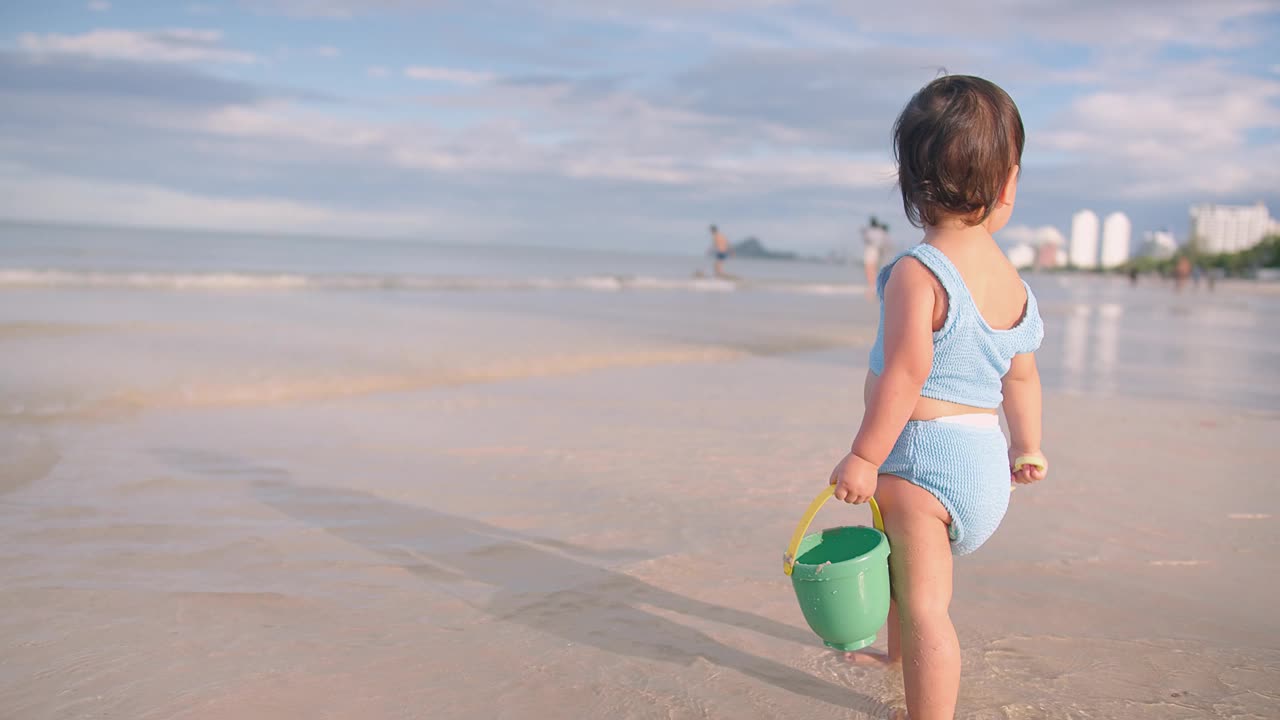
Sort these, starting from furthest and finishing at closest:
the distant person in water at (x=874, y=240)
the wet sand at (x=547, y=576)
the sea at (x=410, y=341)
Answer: the distant person in water at (x=874, y=240)
the sea at (x=410, y=341)
the wet sand at (x=547, y=576)

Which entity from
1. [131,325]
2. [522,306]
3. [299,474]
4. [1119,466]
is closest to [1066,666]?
[1119,466]

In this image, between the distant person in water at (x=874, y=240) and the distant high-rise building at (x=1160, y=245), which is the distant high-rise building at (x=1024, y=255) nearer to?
the distant high-rise building at (x=1160, y=245)

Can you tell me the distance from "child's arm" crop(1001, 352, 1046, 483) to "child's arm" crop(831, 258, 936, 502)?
416 mm

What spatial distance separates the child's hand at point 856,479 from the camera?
6.33 feet

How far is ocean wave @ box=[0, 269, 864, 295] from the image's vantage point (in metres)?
17.1

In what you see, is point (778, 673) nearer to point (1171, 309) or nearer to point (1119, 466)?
point (1119, 466)

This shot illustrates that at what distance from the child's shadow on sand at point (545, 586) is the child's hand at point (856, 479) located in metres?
0.57

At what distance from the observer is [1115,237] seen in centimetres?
14450

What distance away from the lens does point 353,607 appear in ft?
8.53

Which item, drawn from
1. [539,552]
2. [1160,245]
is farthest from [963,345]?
[1160,245]

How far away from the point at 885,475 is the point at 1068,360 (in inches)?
312

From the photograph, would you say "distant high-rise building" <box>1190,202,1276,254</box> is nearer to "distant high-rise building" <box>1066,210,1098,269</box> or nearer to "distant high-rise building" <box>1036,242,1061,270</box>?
"distant high-rise building" <box>1066,210,1098,269</box>

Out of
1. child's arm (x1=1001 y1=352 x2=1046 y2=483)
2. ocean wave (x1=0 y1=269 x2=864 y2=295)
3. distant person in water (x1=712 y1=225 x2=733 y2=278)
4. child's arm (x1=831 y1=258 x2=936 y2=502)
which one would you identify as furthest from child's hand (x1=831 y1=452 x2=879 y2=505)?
distant person in water (x1=712 y1=225 x2=733 y2=278)

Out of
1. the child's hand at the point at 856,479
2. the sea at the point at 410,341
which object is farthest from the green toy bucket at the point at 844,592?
the sea at the point at 410,341
